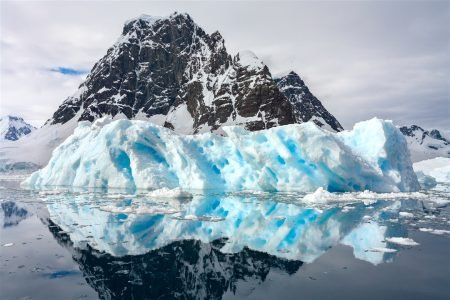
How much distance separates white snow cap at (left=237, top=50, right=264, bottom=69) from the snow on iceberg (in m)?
81.5

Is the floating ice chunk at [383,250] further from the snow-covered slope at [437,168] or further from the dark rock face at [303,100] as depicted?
the dark rock face at [303,100]

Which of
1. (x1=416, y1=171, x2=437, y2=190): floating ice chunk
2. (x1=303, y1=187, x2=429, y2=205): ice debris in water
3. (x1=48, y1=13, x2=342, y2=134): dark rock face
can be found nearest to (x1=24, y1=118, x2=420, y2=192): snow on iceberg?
(x1=303, y1=187, x2=429, y2=205): ice debris in water

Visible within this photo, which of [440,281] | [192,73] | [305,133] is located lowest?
[440,281]

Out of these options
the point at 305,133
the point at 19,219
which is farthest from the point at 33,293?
the point at 305,133

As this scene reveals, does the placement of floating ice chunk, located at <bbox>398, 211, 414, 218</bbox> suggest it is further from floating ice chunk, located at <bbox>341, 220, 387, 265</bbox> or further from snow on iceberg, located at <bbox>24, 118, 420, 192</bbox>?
snow on iceberg, located at <bbox>24, 118, 420, 192</bbox>

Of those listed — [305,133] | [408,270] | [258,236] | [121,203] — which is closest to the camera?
[408,270]

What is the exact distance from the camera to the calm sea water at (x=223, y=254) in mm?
6414

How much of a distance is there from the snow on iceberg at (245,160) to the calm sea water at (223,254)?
26.1 ft

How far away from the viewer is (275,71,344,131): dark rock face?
151 meters

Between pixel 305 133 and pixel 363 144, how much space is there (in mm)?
5108

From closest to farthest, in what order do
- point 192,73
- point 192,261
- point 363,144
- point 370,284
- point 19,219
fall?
point 370,284, point 192,261, point 19,219, point 363,144, point 192,73

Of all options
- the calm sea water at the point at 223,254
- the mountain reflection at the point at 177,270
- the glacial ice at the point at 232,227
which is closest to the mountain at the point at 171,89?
the glacial ice at the point at 232,227

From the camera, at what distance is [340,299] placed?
6.01 m

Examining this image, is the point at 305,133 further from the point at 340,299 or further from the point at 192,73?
the point at 192,73
